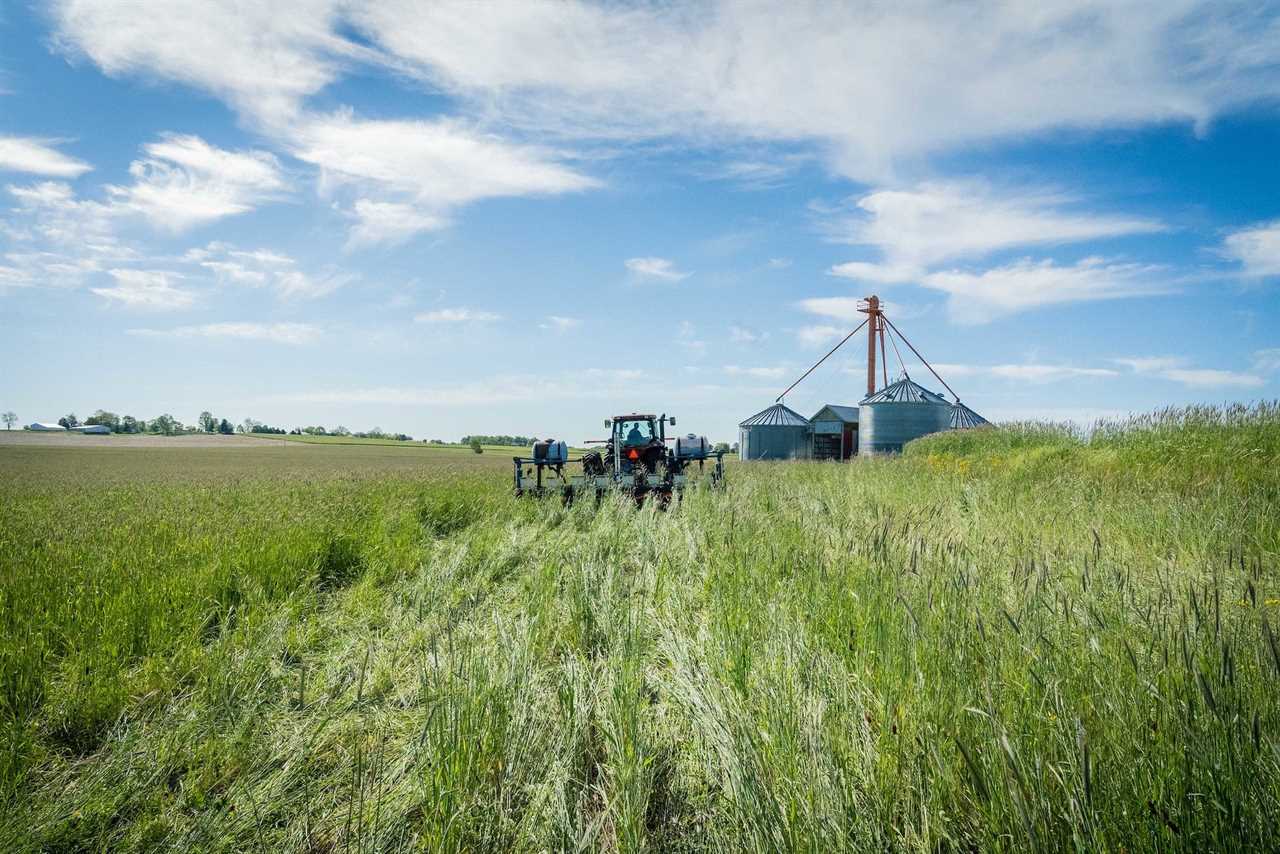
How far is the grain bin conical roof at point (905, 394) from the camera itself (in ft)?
98.9

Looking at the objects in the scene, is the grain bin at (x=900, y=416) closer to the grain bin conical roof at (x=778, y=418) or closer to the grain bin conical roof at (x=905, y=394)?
the grain bin conical roof at (x=905, y=394)

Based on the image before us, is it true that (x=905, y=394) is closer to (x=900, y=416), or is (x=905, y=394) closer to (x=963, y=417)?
(x=900, y=416)

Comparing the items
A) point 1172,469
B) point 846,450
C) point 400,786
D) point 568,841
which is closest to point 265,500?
point 400,786

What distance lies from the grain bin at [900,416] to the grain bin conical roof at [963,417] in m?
1.33

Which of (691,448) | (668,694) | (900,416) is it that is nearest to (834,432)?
(900,416)

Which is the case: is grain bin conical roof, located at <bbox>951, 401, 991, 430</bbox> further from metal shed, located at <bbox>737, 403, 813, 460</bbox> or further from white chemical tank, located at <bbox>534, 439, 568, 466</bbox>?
white chemical tank, located at <bbox>534, 439, 568, 466</bbox>

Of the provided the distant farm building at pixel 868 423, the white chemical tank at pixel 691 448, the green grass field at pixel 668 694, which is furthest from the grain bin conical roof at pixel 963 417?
the green grass field at pixel 668 694

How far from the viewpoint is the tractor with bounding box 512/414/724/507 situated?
12.1 metres

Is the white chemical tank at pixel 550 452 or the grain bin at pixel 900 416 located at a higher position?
the grain bin at pixel 900 416

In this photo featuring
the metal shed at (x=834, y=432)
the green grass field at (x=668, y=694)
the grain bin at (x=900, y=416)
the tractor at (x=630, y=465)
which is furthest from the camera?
the metal shed at (x=834, y=432)

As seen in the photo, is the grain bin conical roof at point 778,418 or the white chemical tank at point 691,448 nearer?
the white chemical tank at point 691,448

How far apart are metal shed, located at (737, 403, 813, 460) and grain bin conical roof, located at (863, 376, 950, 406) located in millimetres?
6193

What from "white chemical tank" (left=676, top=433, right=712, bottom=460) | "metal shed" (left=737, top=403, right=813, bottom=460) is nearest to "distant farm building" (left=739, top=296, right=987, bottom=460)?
"metal shed" (left=737, top=403, right=813, bottom=460)

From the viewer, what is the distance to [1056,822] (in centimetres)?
164
